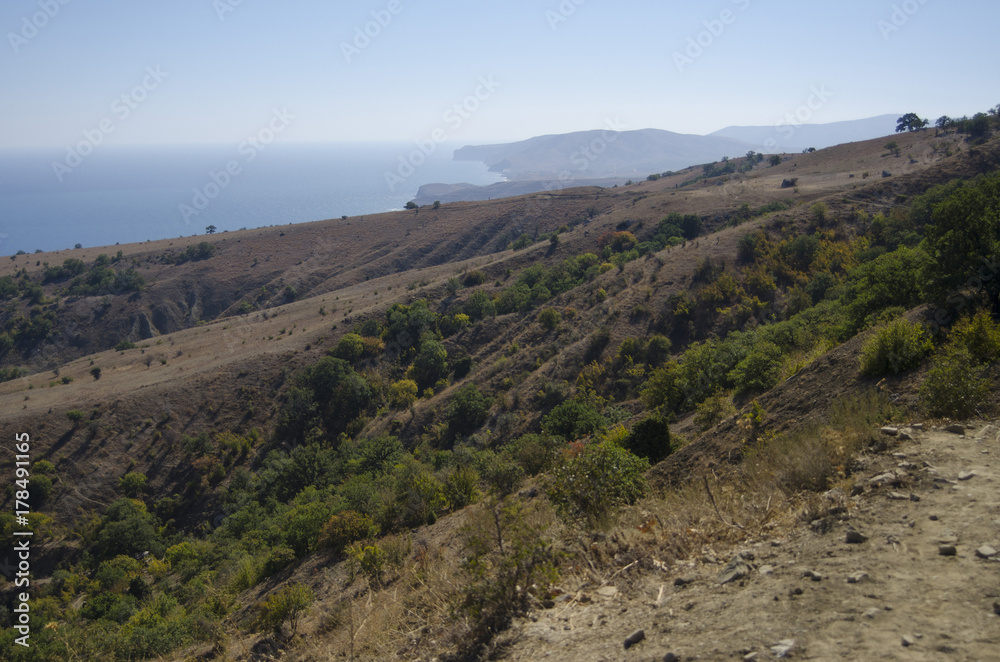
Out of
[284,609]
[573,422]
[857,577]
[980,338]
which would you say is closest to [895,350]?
[980,338]

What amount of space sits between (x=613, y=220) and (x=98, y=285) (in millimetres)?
66095

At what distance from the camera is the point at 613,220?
176 ft

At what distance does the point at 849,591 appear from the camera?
13.1 ft

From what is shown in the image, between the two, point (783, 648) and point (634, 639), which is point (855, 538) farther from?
point (634, 639)

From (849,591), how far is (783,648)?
36.5 inches

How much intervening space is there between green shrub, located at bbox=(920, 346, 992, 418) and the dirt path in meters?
0.46

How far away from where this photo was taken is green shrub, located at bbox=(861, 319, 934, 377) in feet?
27.4

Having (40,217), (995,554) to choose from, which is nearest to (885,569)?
(995,554)

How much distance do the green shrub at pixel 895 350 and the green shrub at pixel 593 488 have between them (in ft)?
15.9

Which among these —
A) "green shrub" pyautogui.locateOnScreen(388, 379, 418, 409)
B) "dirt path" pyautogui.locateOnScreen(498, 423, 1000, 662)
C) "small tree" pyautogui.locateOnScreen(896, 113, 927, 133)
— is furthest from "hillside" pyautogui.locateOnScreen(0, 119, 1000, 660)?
"small tree" pyautogui.locateOnScreen(896, 113, 927, 133)

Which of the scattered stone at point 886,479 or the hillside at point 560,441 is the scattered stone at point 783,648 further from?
the scattered stone at point 886,479

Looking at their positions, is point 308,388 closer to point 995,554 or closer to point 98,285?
point 995,554

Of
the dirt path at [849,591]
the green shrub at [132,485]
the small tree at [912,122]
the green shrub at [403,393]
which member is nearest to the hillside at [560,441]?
the dirt path at [849,591]

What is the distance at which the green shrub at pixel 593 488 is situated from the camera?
7.23m
